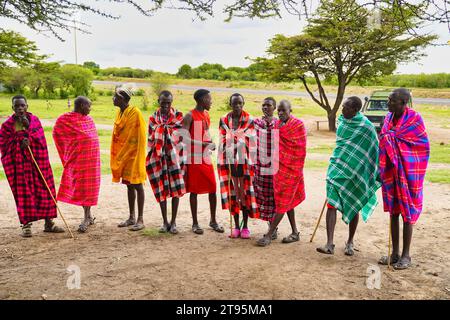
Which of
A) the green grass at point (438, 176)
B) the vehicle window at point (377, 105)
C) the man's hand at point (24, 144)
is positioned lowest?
the green grass at point (438, 176)

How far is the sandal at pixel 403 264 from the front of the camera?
4547 mm

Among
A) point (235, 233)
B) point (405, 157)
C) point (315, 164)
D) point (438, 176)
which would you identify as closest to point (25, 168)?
point (235, 233)

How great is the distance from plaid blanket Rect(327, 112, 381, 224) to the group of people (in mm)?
11

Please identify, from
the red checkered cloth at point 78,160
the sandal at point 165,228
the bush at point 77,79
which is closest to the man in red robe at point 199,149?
the sandal at point 165,228

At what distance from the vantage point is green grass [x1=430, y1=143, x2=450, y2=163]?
12181 millimetres

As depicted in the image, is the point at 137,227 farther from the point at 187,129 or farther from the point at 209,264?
the point at 209,264

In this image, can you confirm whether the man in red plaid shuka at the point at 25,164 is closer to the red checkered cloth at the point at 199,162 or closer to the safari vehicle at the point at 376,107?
the red checkered cloth at the point at 199,162

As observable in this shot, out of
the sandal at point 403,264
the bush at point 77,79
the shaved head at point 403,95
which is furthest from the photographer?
the bush at point 77,79

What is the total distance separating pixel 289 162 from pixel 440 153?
33.6 ft

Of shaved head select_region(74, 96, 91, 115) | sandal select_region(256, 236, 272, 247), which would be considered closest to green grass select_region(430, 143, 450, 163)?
sandal select_region(256, 236, 272, 247)

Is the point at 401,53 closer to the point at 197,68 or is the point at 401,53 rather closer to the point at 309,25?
the point at 309,25

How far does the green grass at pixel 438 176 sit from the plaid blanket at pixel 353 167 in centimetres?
502

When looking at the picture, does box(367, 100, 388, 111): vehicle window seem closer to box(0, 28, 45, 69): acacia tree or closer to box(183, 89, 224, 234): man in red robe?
box(183, 89, 224, 234): man in red robe
